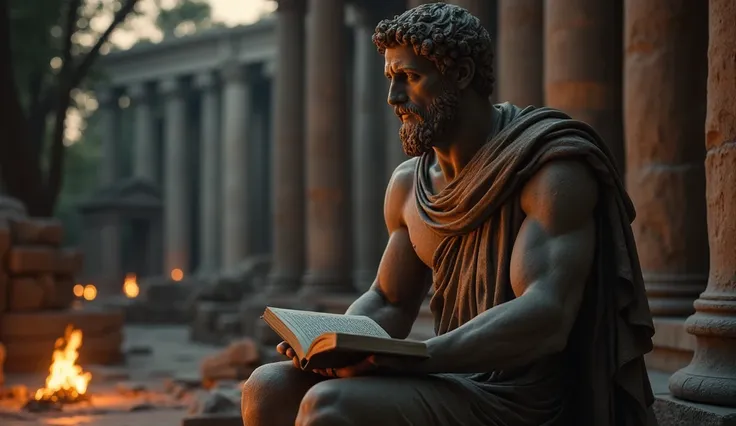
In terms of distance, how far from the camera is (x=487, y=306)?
4.54 meters

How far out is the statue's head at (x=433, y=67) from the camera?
4.55 meters

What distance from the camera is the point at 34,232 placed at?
18.4 metres

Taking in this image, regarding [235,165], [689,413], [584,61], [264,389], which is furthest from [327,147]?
[235,165]

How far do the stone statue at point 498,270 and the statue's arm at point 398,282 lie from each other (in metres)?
0.21

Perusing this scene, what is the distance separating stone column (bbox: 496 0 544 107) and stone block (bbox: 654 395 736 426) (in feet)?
28.7

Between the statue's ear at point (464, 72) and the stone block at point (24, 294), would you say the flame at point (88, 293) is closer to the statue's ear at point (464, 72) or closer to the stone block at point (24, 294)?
the stone block at point (24, 294)

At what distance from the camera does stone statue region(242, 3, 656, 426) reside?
13.7 ft

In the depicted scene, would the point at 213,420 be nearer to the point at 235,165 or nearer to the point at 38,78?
the point at 38,78

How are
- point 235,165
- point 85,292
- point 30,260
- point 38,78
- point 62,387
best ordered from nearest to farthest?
point 62,387, point 30,260, point 38,78, point 85,292, point 235,165

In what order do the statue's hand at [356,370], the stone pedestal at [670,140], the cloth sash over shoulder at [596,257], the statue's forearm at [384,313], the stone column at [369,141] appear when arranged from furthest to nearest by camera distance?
the stone column at [369,141] → the stone pedestal at [670,140] → the statue's forearm at [384,313] → the cloth sash over shoulder at [596,257] → the statue's hand at [356,370]

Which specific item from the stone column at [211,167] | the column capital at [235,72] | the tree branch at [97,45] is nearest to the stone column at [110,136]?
the stone column at [211,167]

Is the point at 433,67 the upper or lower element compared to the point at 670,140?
upper

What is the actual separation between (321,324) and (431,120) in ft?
3.10

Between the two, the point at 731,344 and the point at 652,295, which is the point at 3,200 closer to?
the point at 652,295
